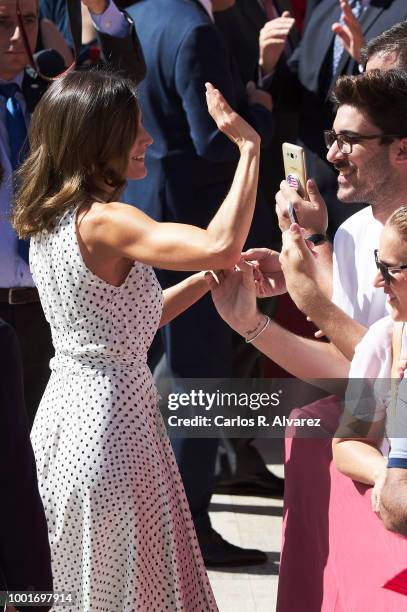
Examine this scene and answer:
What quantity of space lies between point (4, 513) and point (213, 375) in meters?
2.53

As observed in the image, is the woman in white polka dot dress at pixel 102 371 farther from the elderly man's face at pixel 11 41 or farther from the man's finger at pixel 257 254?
the elderly man's face at pixel 11 41

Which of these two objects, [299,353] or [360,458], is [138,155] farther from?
[360,458]

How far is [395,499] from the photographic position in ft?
8.04

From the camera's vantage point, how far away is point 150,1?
15.3 ft

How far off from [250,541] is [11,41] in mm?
2107

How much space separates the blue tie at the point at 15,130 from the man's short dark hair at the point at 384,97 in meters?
1.38

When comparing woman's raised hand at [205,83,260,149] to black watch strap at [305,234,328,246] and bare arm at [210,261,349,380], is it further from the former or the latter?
black watch strap at [305,234,328,246]

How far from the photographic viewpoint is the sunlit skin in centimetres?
315

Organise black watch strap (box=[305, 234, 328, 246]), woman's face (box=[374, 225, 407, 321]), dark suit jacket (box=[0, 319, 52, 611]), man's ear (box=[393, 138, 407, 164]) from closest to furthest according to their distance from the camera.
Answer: dark suit jacket (box=[0, 319, 52, 611]) → woman's face (box=[374, 225, 407, 321]) → man's ear (box=[393, 138, 407, 164]) → black watch strap (box=[305, 234, 328, 246])

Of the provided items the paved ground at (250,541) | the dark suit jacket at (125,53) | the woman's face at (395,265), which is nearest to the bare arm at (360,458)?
the woman's face at (395,265)

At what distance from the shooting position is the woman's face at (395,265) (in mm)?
2609

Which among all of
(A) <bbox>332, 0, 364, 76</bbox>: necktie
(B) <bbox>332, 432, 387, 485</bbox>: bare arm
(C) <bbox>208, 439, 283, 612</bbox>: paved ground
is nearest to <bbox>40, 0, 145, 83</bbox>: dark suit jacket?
(A) <bbox>332, 0, 364, 76</bbox>: necktie

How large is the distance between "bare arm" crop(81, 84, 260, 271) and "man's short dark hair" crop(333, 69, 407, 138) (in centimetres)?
43

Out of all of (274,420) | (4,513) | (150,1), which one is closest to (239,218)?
(4,513)
